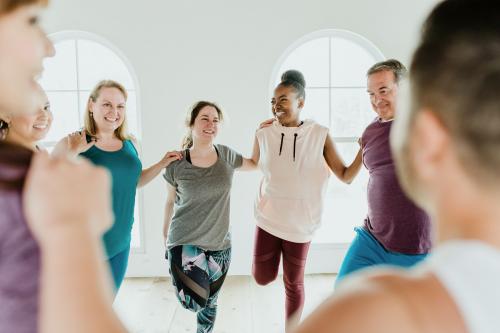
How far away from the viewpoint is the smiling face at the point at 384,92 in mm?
2172

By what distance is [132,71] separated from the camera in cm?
399

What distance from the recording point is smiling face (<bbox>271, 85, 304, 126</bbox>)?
→ 268 centimetres

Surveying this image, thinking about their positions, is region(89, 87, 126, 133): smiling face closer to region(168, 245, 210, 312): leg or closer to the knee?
region(168, 245, 210, 312): leg

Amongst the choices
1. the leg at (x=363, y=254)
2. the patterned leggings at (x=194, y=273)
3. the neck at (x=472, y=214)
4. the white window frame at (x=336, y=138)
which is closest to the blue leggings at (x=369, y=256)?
the leg at (x=363, y=254)

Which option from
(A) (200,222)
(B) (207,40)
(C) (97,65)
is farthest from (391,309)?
(C) (97,65)

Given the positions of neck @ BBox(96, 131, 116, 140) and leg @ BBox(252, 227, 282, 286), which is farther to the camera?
leg @ BBox(252, 227, 282, 286)

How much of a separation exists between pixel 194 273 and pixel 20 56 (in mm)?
2071

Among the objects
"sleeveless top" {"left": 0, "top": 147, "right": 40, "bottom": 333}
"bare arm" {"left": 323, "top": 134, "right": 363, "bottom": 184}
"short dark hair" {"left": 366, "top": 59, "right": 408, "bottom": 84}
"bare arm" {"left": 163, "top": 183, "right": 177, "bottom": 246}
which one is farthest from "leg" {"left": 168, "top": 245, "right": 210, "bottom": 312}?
"sleeveless top" {"left": 0, "top": 147, "right": 40, "bottom": 333}

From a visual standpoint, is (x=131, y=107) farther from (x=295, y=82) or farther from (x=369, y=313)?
(x=369, y=313)

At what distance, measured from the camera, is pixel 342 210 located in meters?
4.47

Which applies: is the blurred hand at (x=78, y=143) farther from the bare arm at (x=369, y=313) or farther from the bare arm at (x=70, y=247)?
the bare arm at (x=369, y=313)

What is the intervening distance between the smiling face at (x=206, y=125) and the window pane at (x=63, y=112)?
6.62 feet

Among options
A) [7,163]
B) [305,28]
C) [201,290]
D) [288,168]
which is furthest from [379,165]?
[305,28]

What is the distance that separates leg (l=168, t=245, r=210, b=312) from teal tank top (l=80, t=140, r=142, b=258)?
288mm
